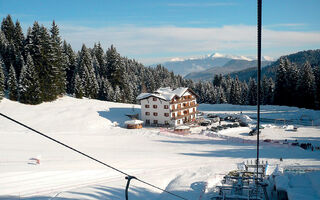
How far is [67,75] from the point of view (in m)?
68.1

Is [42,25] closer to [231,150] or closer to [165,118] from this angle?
[165,118]

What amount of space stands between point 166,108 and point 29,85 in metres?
28.2

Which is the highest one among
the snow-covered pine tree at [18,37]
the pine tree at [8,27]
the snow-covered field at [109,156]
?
the pine tree at [8,27]

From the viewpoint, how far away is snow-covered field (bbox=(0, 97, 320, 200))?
17.4m

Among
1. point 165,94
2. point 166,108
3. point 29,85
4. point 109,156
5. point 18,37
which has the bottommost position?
point 109,156

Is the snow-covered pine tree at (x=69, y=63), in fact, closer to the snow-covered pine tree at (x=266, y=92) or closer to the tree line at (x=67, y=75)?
the tree line at (x=67, y=75)

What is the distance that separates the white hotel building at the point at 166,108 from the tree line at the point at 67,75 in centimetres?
2150

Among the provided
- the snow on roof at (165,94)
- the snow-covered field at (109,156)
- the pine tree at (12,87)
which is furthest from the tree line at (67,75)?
the snow on roof at (165,94)

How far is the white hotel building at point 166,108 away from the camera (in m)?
46.1

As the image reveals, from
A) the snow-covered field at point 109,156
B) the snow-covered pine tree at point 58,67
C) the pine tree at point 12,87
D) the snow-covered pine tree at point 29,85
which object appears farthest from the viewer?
the snow-covered pine tree at point 58,67

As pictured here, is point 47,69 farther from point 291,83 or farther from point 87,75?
point 291,83

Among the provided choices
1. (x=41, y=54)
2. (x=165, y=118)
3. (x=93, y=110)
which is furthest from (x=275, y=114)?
(x=41, y=54)

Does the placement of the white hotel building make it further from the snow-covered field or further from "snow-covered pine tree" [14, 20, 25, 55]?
"snow-covered pine tree" [14, 20, 25, 55]

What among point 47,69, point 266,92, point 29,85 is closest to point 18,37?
point 47,69
